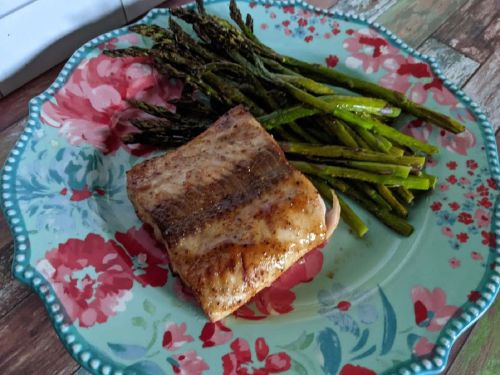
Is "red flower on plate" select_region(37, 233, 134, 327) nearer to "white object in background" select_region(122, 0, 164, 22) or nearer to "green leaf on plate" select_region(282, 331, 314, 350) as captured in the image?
"green leaf on plate" select_region(282, 331, 314, 350)

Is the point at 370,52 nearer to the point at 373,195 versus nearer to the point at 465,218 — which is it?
the point at 373,195

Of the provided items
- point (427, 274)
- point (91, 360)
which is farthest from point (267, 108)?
point (91, 360)

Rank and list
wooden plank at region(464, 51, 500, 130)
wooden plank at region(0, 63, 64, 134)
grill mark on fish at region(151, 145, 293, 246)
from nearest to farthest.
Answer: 1. grill mark on fish at region(151, 145, 293, 246)
2. wooden plank at region(0, 63, 64, 134)
3. wooden plank at region(464, 51, 500, 130)

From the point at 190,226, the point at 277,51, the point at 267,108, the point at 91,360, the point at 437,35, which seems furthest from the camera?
the point at 437,35

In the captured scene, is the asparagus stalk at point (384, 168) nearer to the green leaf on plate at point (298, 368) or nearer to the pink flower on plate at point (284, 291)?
the pink flower on plate at point (284, 291)

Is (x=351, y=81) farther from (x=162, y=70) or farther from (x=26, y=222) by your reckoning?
(x=26, y=222)

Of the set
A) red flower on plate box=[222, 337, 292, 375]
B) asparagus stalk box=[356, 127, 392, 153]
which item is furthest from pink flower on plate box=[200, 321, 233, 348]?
asparagus stalk box=[356, 127, 392, 153]
